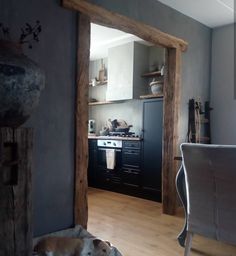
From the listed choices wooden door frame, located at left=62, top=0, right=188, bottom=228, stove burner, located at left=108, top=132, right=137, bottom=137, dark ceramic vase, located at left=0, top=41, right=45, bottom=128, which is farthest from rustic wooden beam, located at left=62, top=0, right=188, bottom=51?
stove burner, located at left=108, top=132, right=137, bottom=137

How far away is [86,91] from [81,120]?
271mm

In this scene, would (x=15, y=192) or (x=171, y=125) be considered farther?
(x=171, y=125)

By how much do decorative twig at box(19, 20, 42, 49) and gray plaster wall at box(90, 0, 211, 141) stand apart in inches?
36.0

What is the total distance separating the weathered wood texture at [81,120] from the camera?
2.59m

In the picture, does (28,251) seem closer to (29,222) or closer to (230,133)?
(29,222)

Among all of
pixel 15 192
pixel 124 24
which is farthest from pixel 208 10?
pixel 15 192

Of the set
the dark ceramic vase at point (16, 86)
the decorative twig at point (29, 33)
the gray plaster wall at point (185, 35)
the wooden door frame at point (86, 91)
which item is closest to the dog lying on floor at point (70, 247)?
the wooden door frame at point (86, 91)

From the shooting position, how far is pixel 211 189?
2004 mm

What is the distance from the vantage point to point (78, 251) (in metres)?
2.12

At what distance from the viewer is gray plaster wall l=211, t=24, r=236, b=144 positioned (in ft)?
13.4

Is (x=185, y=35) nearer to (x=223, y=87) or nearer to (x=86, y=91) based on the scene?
(x=223, y=87)

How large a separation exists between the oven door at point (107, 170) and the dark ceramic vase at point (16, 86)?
3173mm

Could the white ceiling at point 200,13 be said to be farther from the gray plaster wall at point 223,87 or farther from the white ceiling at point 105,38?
the gray plaster wall at point 223,87

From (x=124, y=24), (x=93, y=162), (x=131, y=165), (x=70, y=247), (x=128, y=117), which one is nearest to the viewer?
(x=70, y=247)
